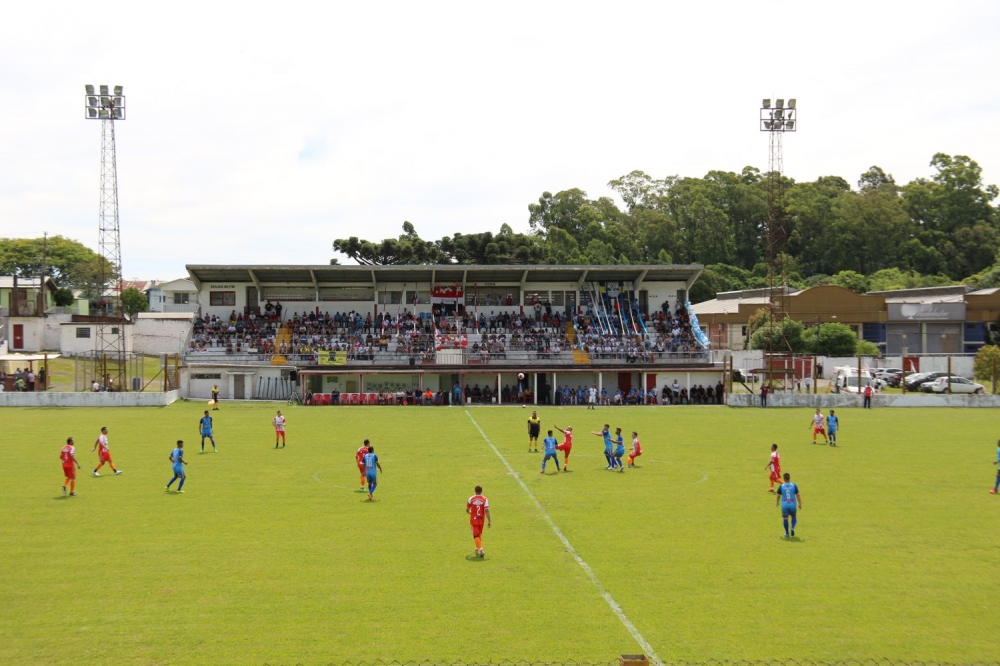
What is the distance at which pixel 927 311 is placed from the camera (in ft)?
252

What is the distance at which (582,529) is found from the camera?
18.7 metres

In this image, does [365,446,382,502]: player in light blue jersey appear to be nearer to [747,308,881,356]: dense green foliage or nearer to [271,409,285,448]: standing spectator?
[271,409,285,448]: standing spectator

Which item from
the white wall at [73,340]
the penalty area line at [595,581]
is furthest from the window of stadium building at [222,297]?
the penalty area line at [595,581]

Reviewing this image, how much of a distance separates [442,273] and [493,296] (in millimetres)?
4188

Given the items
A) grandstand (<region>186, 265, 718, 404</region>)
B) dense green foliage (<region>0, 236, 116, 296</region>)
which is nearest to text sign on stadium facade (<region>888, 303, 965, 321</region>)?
grandstand (<region>186, 265, 718, 404</region>)

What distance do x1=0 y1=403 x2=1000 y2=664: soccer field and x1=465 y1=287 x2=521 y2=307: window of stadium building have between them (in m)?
33.8

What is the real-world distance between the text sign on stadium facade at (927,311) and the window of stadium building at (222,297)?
184 ft

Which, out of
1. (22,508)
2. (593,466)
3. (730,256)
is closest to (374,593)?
(22,508)

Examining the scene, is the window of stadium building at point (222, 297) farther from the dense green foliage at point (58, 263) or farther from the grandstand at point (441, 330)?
the dense green foliage at point (58, 263)

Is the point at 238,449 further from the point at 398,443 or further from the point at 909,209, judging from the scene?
the point at 909,209

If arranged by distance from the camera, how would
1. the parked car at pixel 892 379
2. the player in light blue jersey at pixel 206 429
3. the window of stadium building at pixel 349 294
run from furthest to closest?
the window of stadium building at pixel 349 294, the parked car at pixel 892 379, the player in light blue jersey at pixel 206 429

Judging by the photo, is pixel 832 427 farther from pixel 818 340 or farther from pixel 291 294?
pixel 291 294

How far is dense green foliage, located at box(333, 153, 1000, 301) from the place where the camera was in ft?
365

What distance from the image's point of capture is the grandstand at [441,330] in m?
55.2
